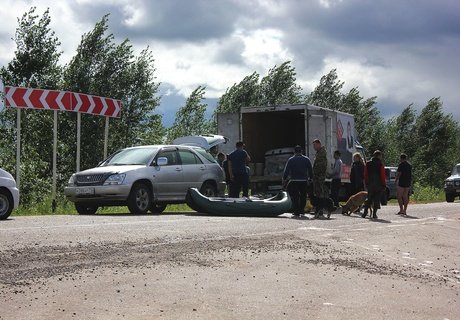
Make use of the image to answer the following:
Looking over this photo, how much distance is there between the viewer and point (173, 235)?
12547 millimetres

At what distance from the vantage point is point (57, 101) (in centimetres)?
2223

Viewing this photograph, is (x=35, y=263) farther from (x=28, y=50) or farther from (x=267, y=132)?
(x=28, y=50)

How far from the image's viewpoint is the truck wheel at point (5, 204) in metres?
15.7

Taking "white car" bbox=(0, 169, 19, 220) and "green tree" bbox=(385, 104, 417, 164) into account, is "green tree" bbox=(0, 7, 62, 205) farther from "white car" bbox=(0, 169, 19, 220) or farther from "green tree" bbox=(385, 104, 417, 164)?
"green tree" bbox=(385, 104, 417, 164)

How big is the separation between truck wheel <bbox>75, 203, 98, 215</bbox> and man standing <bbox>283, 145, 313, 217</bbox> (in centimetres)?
496

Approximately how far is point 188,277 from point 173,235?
164 inches

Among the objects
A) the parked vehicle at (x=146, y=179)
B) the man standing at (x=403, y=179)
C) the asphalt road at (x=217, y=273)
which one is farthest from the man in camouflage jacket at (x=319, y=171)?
the asphalt road at (x=217, y=273)

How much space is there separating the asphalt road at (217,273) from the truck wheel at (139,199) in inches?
178

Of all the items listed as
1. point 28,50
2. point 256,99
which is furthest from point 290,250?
point 256,99

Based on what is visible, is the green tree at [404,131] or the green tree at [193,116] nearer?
the green tree at [193,116]

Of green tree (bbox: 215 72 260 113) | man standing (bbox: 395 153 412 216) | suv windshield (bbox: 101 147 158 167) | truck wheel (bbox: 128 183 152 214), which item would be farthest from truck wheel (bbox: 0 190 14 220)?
green tree (bbox: 215 72 260 113)

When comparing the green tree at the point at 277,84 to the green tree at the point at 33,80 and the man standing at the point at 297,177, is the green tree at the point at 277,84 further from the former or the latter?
the man standing at the point at 297,177

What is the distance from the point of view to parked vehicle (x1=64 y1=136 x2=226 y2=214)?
18.9 m

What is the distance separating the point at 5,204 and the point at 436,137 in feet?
225
